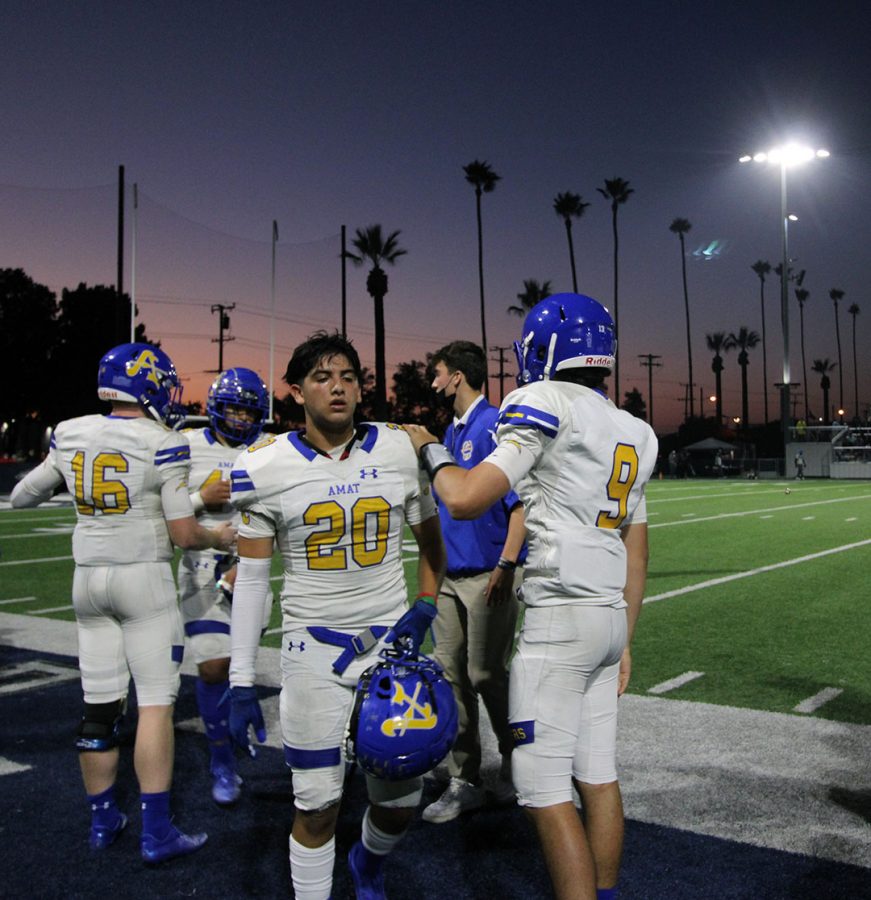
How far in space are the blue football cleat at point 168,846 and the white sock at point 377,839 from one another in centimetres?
110

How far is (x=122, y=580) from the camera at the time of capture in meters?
4.04

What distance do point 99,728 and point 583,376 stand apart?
2643 mm

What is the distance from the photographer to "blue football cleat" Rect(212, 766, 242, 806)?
4.45m

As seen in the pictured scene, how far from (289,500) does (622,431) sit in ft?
3.82

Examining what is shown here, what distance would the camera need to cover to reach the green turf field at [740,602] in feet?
21.5

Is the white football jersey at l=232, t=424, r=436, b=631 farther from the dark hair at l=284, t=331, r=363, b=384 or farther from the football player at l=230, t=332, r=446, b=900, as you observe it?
the dark hair at l=284, t=331, r=363, b=384

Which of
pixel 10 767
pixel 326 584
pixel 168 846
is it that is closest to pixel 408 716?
pixel 326 584

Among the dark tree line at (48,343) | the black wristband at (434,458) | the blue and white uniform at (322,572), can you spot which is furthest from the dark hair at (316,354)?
the dark tree line at (48,343)

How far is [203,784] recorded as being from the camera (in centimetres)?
478

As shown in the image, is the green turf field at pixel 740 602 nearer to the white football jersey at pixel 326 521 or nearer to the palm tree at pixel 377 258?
the white football jersey at pixel 326 521

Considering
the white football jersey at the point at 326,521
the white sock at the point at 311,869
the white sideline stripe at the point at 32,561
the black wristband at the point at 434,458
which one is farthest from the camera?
the white sideline stripe at the point at 32,561

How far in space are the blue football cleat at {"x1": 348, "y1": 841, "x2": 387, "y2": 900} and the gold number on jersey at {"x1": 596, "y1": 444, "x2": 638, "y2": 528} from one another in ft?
4.85

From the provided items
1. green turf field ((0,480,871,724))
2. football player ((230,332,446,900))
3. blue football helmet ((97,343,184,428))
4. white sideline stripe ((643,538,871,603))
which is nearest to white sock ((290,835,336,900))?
football player ((230,332,446,900))

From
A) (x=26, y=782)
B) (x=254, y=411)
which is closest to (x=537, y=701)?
(x=254, y=411)
